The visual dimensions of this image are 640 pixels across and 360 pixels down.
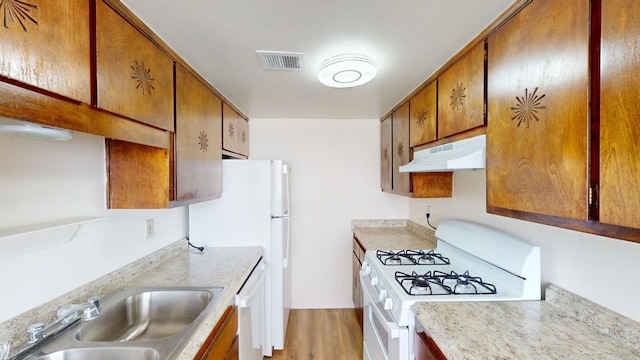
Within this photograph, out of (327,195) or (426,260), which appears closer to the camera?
(426,260)

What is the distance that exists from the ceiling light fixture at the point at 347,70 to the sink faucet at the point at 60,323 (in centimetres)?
163

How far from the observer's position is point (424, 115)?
2006mm

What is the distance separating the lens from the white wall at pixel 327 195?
327 centimetres

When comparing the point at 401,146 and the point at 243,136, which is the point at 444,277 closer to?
the point at 401,146

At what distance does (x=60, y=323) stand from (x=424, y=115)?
2266 millimetres

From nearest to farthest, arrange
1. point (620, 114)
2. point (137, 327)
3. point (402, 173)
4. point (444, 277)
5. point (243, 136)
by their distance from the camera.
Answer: point (620, 114)
point (137, 327)
point (444, 277)
point (402, 173)
point (243, 136)

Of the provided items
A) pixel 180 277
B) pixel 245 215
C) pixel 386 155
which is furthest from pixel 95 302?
pixel 386 155

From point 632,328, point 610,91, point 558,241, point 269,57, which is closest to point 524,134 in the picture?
point 610,91

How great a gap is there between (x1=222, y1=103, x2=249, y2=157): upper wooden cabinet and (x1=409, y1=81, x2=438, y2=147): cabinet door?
157 centimetres

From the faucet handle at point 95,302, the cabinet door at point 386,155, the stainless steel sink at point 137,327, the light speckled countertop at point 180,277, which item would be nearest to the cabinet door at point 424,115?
the cabinet door at point 386,155

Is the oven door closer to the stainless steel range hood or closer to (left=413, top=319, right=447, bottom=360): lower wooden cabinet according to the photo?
(left=413, top=319, right=447, bottom=360): lower wooden cabinet

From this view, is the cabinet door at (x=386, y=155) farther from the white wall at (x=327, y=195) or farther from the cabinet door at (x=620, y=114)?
the cabinet door at (x=620, y=114)

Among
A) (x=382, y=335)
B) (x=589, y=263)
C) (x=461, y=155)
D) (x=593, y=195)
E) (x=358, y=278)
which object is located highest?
(x=461, y=155)

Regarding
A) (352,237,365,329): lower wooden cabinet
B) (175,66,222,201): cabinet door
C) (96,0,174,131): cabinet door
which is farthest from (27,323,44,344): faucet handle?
(352,237,365,329): lower wooden cabinet
